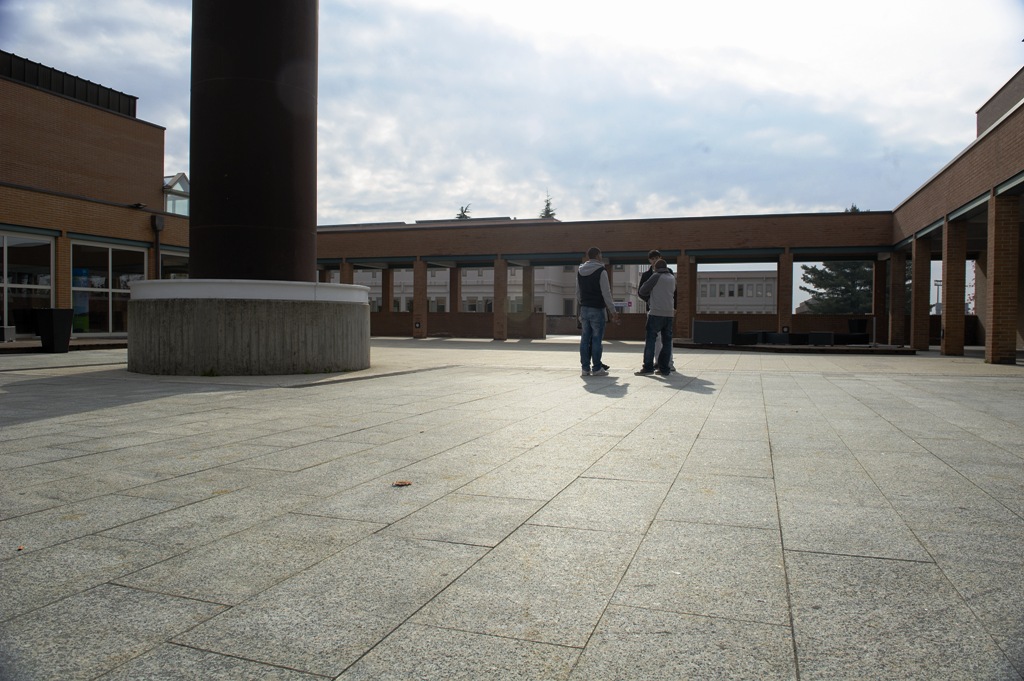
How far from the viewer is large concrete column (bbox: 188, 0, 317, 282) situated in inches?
436

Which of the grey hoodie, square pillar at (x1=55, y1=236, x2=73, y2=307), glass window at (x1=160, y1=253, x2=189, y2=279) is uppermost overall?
glass window at (x1=160, y1=253, x2=189, y2=279)

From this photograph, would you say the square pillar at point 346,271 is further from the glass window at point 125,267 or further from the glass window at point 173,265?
the glass window at point 125,267

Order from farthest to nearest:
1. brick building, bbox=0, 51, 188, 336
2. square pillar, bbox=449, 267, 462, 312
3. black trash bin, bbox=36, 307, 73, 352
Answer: square pillar, bbox=449, 267, 462, 312 < brick building, bbox=0, 51, 188, 336 < black trash bin, bbox=36, 307, 73, 352

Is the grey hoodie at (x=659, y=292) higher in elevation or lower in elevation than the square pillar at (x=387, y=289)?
lower

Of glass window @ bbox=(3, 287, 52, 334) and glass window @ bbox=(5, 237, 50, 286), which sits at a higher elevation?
glass window @ bbox=(5, 237, 50, 286)

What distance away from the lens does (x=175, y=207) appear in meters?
37.4

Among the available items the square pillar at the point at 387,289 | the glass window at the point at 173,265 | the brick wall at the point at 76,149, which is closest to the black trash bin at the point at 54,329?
the glass window at the point at 173,265

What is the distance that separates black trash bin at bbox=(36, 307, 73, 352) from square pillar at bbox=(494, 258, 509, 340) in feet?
64.6

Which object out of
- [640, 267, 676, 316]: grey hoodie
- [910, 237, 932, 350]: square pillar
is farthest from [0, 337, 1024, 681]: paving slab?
[910, 237, 932, 350]: square pillar

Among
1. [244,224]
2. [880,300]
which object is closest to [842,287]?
[880,300]

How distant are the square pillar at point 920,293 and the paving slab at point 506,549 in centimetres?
2215

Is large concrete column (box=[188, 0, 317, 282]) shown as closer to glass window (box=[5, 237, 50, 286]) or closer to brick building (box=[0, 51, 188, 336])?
brick building (box=[0, 51, 188, 336])

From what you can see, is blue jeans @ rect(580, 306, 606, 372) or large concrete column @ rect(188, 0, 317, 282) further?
blue jeans @ rect(580, 306, 606, 372)

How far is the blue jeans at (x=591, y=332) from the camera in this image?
1138cm
